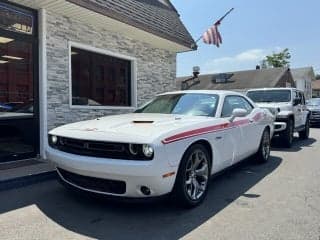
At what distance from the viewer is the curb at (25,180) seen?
5.29 meters

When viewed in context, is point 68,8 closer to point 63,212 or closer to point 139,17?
point 139,17

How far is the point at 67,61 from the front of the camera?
775 cm

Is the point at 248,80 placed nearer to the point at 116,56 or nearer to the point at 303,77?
the point at 303,77

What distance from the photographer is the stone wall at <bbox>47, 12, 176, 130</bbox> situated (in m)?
7.39

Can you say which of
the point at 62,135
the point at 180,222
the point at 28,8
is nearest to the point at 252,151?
the point at 180,222

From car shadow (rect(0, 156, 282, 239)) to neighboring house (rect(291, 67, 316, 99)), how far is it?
45572 mm

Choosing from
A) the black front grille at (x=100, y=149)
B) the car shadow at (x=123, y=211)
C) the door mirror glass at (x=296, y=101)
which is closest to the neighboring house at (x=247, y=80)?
the door mirror glass at (x=296, y=101)

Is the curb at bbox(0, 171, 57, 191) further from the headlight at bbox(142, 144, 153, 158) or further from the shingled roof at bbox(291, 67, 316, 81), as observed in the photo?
the shingled roof at bbox(291, 67, 316, 81)

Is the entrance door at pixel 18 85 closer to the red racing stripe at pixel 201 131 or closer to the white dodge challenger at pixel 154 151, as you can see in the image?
the white dodge challenger at pixel 154 151

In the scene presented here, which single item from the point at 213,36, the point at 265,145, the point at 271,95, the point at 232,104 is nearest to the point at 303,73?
the point at 213,36

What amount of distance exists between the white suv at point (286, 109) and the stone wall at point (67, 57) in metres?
3.54

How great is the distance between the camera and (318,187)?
5.49 metres

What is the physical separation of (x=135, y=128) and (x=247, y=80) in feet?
119

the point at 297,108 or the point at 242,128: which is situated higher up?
the point at 297,108
